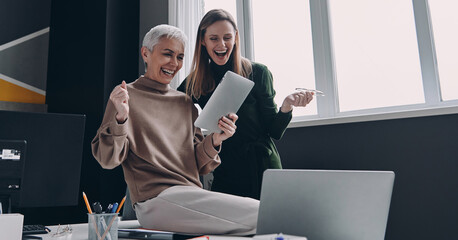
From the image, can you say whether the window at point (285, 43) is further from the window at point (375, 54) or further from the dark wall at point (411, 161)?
the dark wall at point (411, 161)

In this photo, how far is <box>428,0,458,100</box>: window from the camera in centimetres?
199

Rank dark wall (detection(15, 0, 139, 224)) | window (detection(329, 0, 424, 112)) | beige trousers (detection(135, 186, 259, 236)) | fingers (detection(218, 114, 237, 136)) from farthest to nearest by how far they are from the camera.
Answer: dark wall (detection(15, 0, 139, 224)) → window (detection(329, 0, 424, 112)) → fingers (detection(218, 114, 237, 136)) → beige trousers (detection(135, 186, 259, 236))

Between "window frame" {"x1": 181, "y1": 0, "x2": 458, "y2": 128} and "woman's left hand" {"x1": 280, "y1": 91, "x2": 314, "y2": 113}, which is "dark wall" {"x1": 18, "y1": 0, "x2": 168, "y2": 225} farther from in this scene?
"woman's left hand" {"x1": 280, "y1": 91, "x2": 314, "y2": 113}

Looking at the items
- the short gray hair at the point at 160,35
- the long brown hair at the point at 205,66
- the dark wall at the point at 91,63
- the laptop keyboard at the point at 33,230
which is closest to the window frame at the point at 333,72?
the long brown hair at the point at 205,66

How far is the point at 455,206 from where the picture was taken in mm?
1728

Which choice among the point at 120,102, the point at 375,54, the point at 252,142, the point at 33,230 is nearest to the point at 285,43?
the point at 375,54

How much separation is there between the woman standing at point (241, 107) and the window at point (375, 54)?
83 cm

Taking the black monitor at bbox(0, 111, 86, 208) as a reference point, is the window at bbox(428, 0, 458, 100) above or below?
above

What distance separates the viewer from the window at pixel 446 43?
1985 millimetres

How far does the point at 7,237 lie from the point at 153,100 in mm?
739

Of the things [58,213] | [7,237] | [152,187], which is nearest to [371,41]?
[152,187]

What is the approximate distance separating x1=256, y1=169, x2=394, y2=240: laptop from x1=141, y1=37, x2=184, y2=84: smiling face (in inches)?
31.2

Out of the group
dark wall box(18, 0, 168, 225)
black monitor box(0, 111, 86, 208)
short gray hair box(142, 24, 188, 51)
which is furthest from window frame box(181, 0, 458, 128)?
black monitor box(0, 111, 86, 208)

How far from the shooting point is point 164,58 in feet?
4.56
